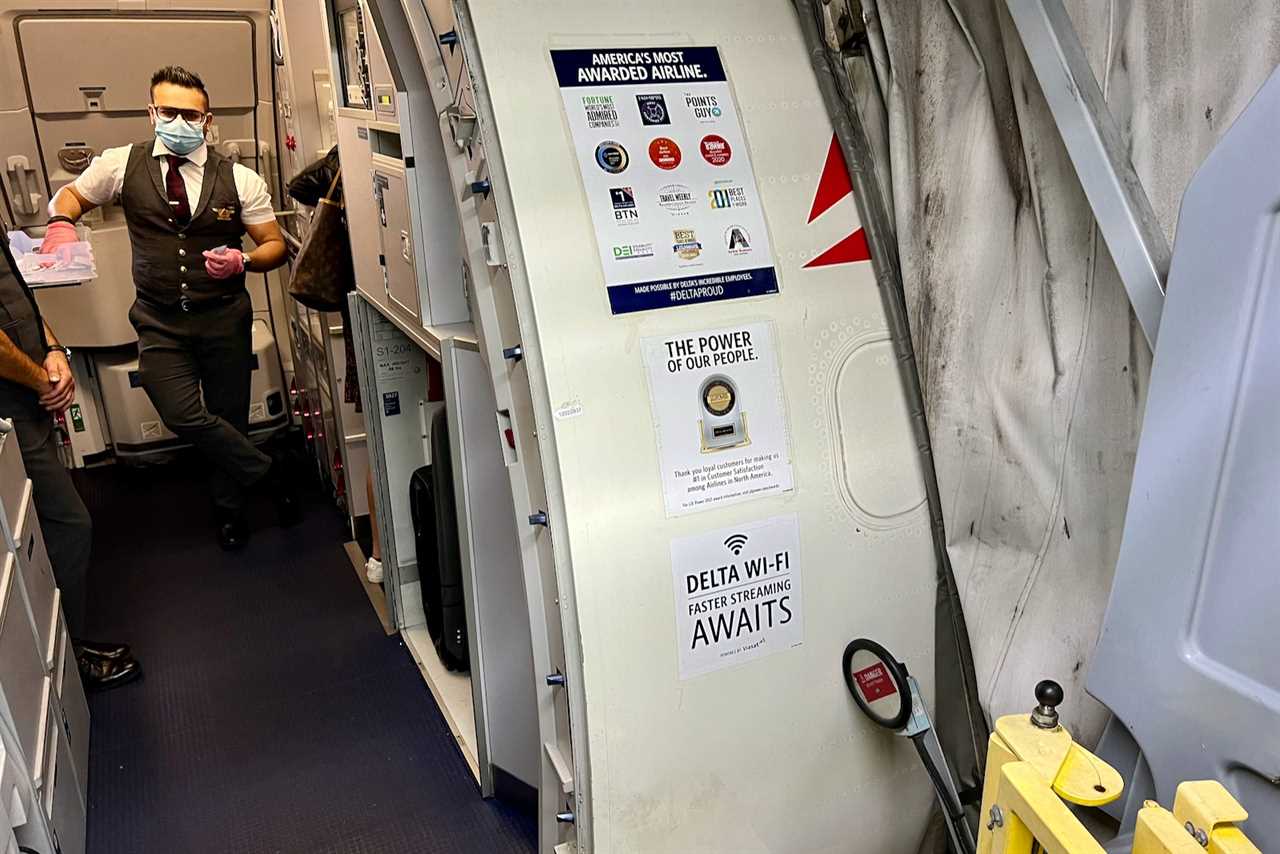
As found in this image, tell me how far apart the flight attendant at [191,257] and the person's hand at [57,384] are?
0.85 metres

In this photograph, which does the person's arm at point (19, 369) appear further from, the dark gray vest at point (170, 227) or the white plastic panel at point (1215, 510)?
the white plastic panel at point (1215, 510)

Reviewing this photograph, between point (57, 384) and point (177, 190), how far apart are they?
1198 millimetres

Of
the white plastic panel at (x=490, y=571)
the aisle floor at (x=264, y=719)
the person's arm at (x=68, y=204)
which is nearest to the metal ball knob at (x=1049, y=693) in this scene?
the white plastic panel at (x=490, y=571)

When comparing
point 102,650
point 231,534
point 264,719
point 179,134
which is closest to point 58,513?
point 102,650

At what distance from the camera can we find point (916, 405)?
1857 mm

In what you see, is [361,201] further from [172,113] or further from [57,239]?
[57,239]

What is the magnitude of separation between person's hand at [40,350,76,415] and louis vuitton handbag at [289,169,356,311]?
81 centimetres

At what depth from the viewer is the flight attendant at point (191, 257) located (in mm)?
3850

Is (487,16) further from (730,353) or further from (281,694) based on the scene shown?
(281,694)

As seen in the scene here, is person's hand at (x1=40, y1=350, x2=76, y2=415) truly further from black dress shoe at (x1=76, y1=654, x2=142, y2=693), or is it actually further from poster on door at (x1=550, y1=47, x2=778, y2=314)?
poster on door at (x1=550, y1=47, x2=778, y2=314)

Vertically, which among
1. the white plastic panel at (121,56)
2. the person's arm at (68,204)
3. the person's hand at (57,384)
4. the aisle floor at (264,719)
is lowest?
the aisle floor at (264,719)

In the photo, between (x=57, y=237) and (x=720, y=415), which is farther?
(x=57, y=237)

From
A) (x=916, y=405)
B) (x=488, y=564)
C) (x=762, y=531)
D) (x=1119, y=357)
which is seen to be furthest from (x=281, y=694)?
(x=1119, y=357)

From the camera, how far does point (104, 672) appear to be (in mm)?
3355
